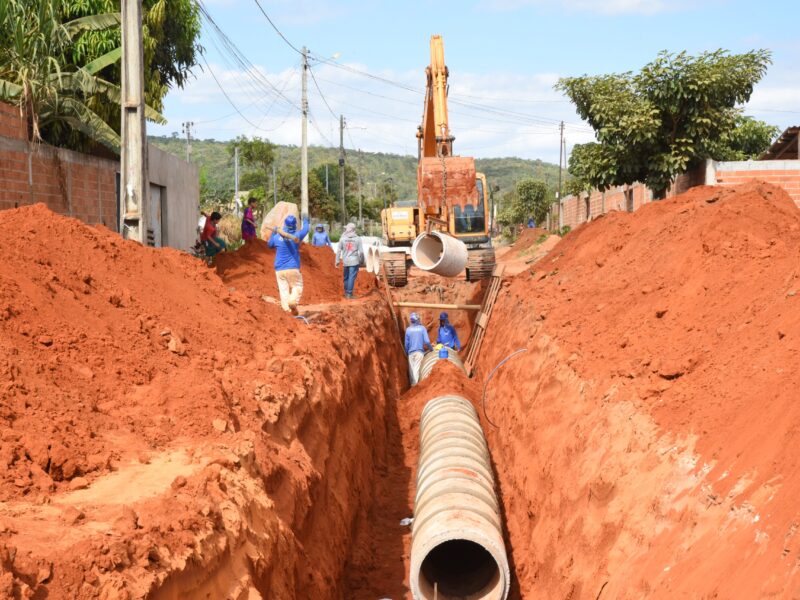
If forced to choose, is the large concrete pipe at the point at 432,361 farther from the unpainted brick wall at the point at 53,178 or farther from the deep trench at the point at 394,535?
the unpainted brick wall at the point at 53,178

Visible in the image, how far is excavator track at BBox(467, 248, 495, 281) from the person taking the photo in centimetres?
1803

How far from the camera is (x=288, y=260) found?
41.3ft

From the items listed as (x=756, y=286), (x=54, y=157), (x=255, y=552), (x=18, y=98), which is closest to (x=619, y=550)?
(x=255, y=552)

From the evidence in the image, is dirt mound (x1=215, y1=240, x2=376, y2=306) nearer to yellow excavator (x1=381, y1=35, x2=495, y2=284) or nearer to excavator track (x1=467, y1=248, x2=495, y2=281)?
yellow excavator (x1=381, y1=35, x2=495, y2=284)

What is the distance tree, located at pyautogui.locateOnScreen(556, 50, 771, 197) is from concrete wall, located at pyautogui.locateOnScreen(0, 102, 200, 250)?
10.9m

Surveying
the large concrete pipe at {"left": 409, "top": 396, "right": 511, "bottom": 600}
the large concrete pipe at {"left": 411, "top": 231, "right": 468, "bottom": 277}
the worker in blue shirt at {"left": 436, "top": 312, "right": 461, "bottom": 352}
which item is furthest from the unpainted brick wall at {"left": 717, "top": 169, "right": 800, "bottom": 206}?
the large concrete pipe at {"left": 409, "top": 396, "right": 511, "bottom": 600}

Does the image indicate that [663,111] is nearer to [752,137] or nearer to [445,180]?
[445,180]

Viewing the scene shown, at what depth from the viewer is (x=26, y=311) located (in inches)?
255

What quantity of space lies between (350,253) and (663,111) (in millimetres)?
8652

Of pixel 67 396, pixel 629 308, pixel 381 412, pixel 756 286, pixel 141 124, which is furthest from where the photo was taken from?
pixel 381 412

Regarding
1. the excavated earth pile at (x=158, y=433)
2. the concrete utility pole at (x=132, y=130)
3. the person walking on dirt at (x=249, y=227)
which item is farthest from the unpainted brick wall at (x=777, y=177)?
the concrete utility pole at (x=132, y=130)

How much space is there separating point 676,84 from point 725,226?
30.9ft

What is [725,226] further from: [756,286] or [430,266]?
[430,266]

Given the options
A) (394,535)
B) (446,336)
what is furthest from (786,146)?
(394,535)
